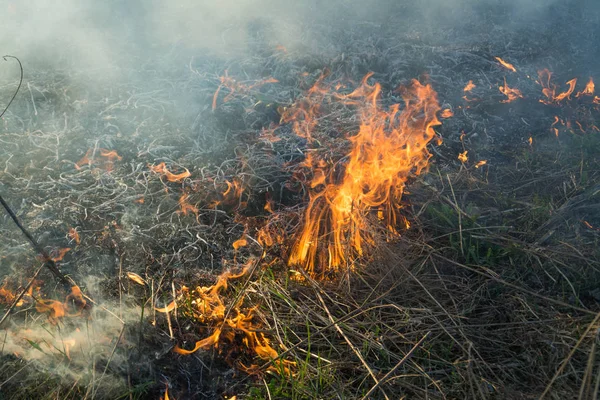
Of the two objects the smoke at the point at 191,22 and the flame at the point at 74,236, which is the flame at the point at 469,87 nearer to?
the smoke at the point at 191,22

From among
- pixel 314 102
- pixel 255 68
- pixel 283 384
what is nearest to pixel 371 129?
pixel 314 102

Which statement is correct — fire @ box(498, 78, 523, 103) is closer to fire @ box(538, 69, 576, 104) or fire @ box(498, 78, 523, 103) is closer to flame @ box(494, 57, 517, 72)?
fire @ box(538, 69, 576, 104)

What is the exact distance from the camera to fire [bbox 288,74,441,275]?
3.29 meters

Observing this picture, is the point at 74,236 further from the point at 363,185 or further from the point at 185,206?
the point at 363,185

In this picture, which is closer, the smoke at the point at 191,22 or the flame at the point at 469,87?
the flame at the point at 469,87

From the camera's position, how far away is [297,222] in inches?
144

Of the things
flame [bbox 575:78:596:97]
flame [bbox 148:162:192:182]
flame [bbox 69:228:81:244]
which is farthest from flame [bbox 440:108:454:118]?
flame [bbox 69:228:81:244]

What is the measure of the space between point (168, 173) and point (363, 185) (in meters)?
1.84

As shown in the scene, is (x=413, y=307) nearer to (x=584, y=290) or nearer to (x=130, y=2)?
(x=584, y=290)

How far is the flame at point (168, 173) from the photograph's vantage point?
4.09 m

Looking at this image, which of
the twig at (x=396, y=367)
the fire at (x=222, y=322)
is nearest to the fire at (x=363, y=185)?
the fire at (x=222, y=322)

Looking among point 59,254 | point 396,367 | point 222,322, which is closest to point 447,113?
point 396,367

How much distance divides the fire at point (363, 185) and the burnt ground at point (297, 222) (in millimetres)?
159

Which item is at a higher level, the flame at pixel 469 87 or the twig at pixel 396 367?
the flame at pixel 469 87
